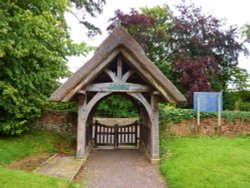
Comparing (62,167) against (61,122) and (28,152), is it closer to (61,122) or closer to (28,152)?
(28,152)

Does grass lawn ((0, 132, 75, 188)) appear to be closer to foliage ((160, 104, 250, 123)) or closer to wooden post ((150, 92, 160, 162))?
wooden post ((150, 92, 160, 162))

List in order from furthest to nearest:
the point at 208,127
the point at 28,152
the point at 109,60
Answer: the point at 208,127, the point at 28,152, the point at 109,60

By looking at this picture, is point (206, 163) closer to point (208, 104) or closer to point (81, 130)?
point (81, 130)

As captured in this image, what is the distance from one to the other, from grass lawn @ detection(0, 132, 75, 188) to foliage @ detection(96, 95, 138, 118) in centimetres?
766

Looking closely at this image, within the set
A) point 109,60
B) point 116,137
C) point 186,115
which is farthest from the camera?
point 186,115

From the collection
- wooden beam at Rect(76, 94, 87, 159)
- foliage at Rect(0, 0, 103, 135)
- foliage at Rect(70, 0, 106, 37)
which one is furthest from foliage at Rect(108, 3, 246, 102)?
wooden beam at Rect(76, 94, 87, 159)

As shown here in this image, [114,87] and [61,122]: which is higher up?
[114,87]

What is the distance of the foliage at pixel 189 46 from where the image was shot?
20.5 metres

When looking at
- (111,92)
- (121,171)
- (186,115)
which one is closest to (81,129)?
(111,92)

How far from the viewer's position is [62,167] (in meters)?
8.55

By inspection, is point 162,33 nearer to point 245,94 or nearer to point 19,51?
point 245,94

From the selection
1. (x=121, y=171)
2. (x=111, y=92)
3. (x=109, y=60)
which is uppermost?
(x=109, y=60)

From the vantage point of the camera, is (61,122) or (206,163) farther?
(61,122)

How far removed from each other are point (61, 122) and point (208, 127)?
6702 millimetres
